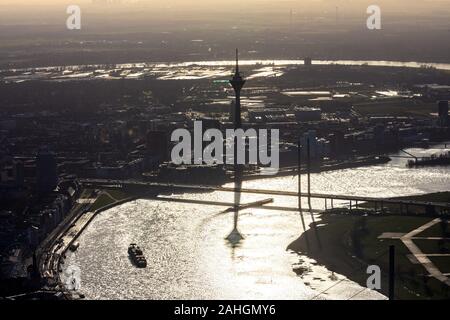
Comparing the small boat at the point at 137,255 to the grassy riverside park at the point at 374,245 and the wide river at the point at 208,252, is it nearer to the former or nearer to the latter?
the wide river at the point at 208,252

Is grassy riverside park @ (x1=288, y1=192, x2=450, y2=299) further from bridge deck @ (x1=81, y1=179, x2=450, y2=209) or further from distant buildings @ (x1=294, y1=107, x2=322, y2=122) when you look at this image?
distant buildings @ (x1=294, y1=107, x2=322, y2=122)

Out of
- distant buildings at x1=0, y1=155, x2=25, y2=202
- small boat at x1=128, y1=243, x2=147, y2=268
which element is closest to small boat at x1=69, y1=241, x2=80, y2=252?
small boat at x1=128, y1=243, x2=147, y2=268

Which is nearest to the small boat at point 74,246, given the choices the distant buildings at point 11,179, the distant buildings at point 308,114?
→ the distant buildings at point 11,179

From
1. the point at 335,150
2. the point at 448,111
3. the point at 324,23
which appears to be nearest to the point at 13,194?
the point at 335,150

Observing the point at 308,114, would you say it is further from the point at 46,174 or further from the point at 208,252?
the point at 208,252

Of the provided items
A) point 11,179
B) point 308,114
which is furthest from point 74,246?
point 308,114
